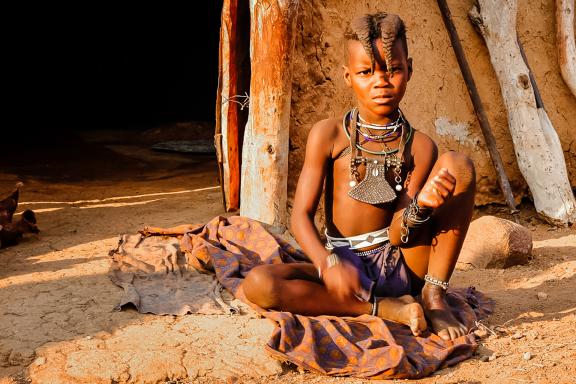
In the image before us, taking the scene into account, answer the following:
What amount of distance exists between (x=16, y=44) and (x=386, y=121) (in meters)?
9.93

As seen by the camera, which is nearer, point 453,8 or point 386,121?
point 386,121

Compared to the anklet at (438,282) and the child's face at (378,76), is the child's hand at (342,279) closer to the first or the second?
the anklet at (438,282)

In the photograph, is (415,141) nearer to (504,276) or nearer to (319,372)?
(319,372)

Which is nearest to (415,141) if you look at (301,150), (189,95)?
(301,150)

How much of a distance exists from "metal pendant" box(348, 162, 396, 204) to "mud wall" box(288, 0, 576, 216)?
73.8 inches

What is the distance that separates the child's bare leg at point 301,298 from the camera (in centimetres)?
328

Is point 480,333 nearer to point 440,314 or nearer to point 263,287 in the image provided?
point 440,314

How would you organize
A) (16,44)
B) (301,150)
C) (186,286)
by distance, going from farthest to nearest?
(16,44) < (301,150) < (186,286)

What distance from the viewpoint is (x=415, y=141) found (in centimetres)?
348

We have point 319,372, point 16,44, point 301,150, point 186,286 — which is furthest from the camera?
point 16,44

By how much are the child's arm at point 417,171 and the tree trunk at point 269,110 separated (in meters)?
1.61

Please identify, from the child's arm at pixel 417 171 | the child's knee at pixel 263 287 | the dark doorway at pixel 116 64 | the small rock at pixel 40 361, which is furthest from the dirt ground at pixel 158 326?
the dark doorway at pixel 116 64

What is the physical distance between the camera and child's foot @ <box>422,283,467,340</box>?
325 centimetres

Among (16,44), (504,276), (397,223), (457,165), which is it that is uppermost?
(16,44)
